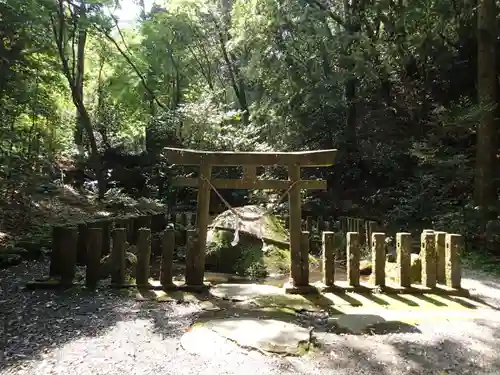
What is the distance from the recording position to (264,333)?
4.27 metres

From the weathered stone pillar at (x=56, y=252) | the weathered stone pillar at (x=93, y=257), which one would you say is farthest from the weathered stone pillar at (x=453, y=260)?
the weathered stone pillar at (x=56, y=252)

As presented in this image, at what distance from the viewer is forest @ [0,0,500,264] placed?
32.0 ft

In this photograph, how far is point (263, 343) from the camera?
4.01 m

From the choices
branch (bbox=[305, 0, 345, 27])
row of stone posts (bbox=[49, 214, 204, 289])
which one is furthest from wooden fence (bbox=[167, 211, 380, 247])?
branch (bbox=[305, 0, 345, 27])

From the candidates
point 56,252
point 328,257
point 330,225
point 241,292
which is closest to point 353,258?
point 328,257

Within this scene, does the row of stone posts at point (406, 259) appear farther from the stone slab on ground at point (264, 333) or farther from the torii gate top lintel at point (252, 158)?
the stone slab on ground at point (264, 333)

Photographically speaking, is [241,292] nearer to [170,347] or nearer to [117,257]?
[117,257]

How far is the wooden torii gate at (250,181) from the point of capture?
603 cm

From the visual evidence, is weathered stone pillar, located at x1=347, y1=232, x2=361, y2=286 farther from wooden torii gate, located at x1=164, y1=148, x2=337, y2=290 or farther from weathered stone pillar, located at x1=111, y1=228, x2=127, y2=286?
weathered stone pillar, located at x1=111, y1=228, x2=127, y2=286

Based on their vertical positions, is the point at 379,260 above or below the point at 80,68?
below

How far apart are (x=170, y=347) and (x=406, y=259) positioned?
11.3 feet

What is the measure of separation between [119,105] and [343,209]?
11.0 m

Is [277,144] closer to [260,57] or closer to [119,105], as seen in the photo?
[260,57]

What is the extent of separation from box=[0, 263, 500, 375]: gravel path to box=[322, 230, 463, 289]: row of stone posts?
855mm
